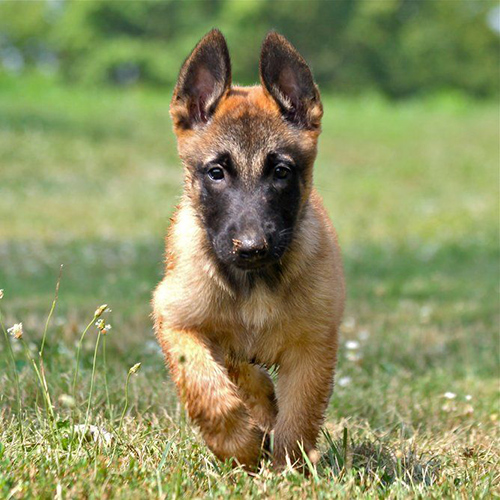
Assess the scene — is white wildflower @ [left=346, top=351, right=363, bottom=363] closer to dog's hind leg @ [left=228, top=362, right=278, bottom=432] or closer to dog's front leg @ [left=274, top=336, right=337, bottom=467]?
dog's hind leg @ [left=228, top=362, right=278, bottom=432]

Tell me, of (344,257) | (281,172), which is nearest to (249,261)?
(281,172)

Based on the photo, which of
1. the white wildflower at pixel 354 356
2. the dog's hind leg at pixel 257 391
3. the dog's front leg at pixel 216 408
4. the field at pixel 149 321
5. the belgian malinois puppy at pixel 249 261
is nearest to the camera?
the field at pixel 149 321

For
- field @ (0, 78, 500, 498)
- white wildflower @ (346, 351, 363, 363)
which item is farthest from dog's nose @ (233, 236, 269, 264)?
white wildflower @ (346, 351, 363, 363)

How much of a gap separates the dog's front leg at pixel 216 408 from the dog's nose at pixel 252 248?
418 millimetres

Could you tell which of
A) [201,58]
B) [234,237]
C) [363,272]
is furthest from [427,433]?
[363,272]

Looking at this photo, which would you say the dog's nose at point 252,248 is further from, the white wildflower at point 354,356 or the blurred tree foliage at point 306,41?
the blurred tree foliage at point 306,41

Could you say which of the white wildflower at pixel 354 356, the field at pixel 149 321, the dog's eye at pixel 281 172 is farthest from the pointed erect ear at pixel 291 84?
the white wildflower at pixel 354 356

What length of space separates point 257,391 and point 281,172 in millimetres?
1067

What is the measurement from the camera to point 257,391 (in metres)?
4.17

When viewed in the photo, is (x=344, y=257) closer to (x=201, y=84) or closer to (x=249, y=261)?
(x=201, y=84)

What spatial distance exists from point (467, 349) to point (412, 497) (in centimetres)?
370

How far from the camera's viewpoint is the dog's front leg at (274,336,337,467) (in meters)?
3.56

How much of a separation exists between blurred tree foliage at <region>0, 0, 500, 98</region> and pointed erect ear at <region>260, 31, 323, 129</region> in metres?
38.7

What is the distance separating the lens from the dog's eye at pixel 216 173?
12.4ft
